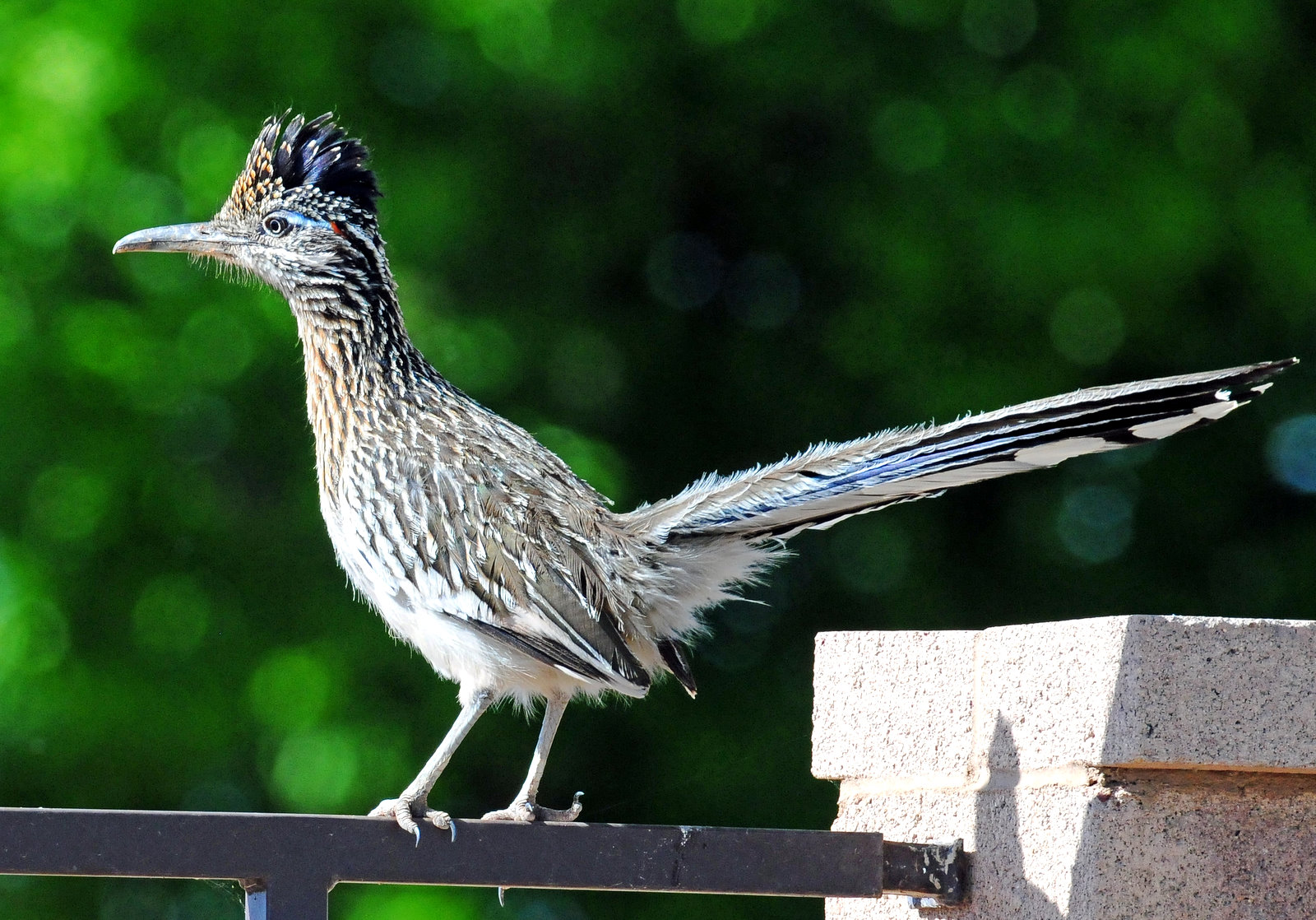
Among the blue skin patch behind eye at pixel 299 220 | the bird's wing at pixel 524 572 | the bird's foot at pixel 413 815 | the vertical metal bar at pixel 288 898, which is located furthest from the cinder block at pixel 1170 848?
the blue skin patch behind eye at pixel 299 220

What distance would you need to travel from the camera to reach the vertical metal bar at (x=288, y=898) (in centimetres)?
272

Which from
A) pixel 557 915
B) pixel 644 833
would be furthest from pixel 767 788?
pixel 644 833

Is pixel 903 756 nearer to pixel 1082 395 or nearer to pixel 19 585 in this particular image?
pixel 1082 395

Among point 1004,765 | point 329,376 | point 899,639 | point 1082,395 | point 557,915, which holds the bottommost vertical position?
point 557,915

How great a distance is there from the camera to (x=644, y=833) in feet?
9.82

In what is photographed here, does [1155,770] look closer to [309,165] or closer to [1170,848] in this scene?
[1170,848]

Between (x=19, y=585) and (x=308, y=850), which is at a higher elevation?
(x=19, y=585)

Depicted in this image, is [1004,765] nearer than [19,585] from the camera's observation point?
Yes

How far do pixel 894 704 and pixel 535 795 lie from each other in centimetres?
92

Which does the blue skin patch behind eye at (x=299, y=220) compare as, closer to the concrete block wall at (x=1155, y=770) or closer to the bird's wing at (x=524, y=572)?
the bird's wing at (x=524, y=572)

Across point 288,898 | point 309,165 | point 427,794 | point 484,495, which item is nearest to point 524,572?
point 484,495

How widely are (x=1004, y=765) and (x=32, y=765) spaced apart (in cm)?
451

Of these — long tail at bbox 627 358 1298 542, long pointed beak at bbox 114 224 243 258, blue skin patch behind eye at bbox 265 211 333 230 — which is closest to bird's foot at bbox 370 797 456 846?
long tail at bbox 627 358 1298 542

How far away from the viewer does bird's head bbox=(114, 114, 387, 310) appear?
14.7ft
